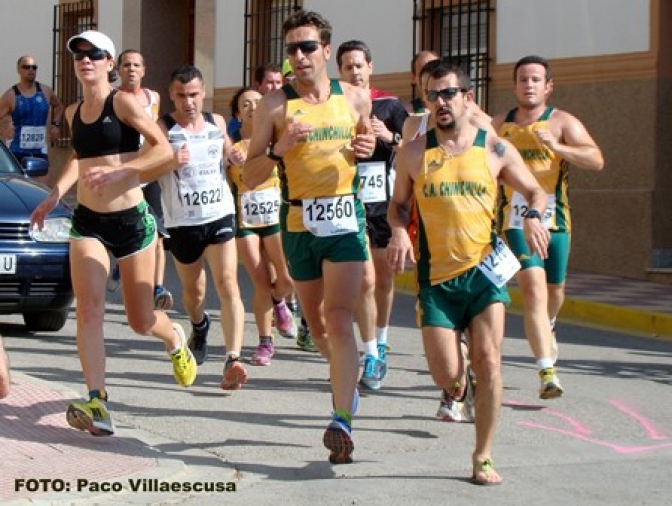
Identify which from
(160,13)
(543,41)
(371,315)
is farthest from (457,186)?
(160,13)

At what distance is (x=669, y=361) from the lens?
39.6ft

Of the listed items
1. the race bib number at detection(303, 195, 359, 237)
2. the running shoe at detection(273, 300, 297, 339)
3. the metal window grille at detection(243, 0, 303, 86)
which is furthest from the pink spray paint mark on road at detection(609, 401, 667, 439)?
the metal window grille at detection(243, 0, 303, 86)

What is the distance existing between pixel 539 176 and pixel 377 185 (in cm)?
120

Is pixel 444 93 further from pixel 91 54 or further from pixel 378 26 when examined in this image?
pixel 378 26

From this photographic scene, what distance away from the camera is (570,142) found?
995cm

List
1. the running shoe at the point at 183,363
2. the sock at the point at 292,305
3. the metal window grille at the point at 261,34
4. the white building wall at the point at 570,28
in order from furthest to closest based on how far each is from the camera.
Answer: the metal window grille at the point at 261,34
the white building wall at the point at 570,28
the sock at the point at 292,305
the running shoe at the point at 183,363

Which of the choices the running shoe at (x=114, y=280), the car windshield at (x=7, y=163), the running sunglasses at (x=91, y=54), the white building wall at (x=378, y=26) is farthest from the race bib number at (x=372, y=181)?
the white building wall at (x=378, y=26)

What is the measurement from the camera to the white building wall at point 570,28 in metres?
17.7

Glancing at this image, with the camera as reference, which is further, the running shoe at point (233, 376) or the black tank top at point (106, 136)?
the running shoe at point (233, 376)

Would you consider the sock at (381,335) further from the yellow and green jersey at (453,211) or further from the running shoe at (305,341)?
the yellow and green jersey at (453,211)

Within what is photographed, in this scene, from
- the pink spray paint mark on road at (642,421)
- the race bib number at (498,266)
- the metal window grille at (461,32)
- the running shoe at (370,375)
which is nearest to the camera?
the race bib number at (498,266)

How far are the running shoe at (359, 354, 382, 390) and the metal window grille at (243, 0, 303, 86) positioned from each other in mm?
14428

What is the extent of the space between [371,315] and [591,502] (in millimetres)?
3307

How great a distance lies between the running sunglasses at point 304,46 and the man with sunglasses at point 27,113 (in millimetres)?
9911
